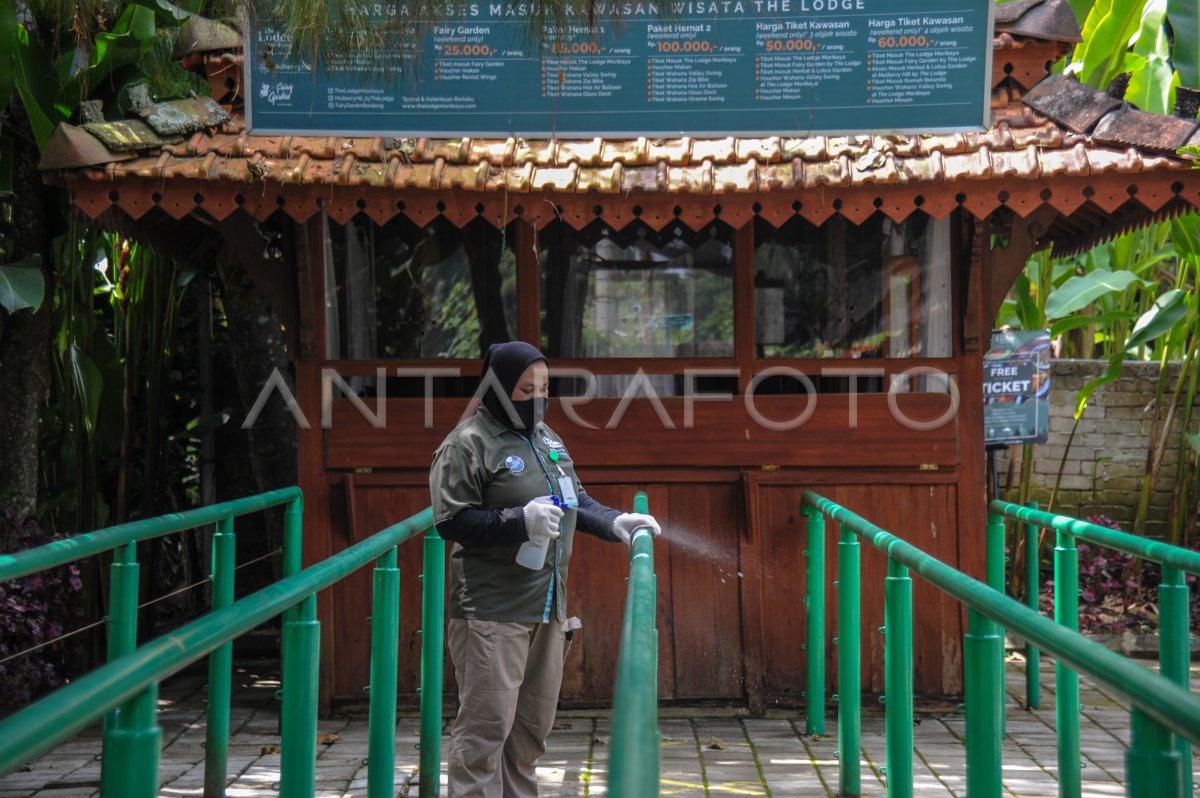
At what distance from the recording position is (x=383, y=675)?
4.43 meters

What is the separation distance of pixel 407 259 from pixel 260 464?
251 cm

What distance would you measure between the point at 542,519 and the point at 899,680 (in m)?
1.31

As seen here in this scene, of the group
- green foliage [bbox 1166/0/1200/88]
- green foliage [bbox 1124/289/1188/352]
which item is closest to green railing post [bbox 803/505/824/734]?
green foliage [bbox 1124/289/1188/352]

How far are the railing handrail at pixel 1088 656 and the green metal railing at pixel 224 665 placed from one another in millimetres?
1571

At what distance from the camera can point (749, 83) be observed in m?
6.82

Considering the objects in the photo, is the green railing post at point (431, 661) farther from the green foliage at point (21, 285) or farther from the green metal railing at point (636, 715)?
the green foliage at point (21, 285)

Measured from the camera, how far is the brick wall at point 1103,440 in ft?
35.4

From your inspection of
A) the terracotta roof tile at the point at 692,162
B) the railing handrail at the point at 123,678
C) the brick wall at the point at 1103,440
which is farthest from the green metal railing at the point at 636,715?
the brick wall at the point at 1103,440

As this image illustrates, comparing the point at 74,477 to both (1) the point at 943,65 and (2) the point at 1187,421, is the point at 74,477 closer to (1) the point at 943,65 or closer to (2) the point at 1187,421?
(1) the point at 943,65

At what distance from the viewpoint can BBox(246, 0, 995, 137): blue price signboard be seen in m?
6.73

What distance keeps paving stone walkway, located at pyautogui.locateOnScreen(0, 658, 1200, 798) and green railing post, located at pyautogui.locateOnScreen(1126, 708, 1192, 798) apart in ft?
11.1

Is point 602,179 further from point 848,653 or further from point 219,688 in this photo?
point 219,688

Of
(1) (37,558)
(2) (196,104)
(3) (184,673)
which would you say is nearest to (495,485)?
(1) (37,558)

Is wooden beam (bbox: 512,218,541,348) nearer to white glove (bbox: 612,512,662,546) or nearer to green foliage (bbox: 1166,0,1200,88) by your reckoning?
white glove (bbox: 612,512,662,546)
